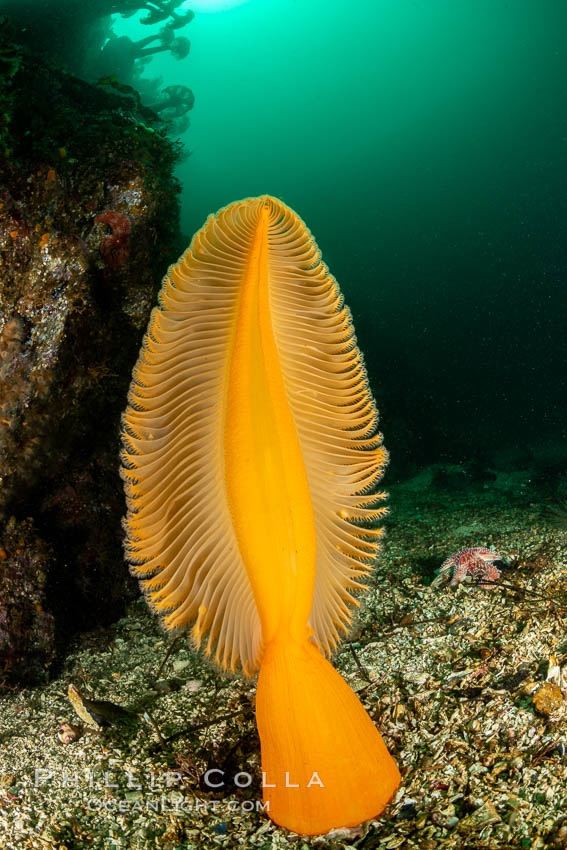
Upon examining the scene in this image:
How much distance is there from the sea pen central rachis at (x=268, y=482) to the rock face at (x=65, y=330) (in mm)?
1173

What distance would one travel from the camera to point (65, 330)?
2.99m

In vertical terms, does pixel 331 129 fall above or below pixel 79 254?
above

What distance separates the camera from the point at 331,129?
60.8 m

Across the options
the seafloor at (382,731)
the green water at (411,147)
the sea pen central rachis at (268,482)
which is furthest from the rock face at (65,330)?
the green water at (411,147)

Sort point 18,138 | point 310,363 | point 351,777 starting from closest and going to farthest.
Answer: point 351,777
point 310,363
point 18,138

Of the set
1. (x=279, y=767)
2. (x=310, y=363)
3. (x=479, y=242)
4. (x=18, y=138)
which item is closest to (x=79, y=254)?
(x=18, y=138)

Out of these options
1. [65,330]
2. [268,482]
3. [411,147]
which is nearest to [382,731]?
[268,482]

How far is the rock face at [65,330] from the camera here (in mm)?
2881

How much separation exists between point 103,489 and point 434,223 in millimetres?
60640

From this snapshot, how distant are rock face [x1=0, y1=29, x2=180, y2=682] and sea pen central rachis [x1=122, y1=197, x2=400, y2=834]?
1173 millimetres

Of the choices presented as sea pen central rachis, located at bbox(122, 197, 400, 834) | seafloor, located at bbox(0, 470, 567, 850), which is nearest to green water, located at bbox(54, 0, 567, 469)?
seafloor, located at bbox(0, 470, 567, 850)

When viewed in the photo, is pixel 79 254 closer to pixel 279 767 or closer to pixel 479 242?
pixel 279 767

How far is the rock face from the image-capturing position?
2881 millimetres

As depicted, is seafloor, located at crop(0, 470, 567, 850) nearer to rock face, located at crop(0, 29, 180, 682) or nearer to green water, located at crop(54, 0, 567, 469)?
rock face, located at crop(0, 29, 180, 682)
